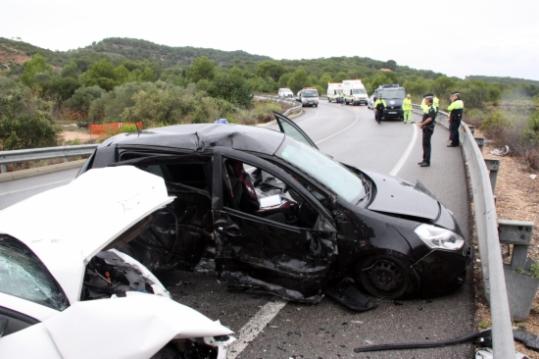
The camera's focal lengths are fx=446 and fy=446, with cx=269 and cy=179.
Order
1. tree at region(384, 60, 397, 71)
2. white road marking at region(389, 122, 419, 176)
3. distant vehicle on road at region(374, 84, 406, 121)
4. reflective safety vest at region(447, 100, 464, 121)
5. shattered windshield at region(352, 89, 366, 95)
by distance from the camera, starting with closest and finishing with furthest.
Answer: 1. white road marking at region(389, 122, 419, 176)
2. reflective safety vest at region(447, 100, 464, 121)
3. distant vehicle on road at region(374, 84, 406, 121)
4. shattered windshield at region(352, 89, 366, 95)
5. tree at region(384, 60, 397, 71)

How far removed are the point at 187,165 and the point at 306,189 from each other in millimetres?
1286

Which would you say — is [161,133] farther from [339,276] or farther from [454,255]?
[454,255]

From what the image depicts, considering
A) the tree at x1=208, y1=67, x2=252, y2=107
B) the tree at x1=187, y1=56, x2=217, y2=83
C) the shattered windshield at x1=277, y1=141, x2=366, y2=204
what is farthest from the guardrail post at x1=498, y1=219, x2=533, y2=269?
the tree at x1=187, y1=56, x2=217, y2=83

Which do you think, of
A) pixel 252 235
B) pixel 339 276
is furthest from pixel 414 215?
pixel 252 235

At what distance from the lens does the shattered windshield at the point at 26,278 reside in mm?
2357

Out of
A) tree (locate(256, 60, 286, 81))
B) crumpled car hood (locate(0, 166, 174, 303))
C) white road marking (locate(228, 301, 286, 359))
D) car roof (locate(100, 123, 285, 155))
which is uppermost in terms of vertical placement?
tree (locate(256, 60, 286, 81))

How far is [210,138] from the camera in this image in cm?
438

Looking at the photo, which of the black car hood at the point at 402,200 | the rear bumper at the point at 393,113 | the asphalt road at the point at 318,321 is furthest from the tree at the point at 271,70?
the asphalt road at the point at 318,321

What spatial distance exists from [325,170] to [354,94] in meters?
42.3

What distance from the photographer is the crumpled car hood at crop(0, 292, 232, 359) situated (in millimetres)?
1990

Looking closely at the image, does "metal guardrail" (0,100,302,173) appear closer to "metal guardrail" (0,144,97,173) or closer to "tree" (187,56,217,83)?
"metal guardrail" (0,144,97,173)

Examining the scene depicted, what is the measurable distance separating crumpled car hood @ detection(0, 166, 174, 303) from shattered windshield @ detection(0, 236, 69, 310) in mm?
51

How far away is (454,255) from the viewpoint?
3971 mm

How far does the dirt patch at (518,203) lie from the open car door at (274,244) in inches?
56.6
